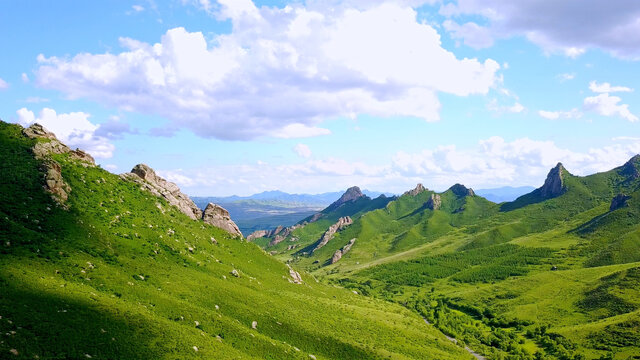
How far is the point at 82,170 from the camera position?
110m

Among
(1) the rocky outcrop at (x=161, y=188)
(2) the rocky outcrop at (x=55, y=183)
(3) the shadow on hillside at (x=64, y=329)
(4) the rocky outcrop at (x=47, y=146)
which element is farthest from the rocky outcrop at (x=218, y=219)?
(3) the shadow on hillside at (x=64, y=329)

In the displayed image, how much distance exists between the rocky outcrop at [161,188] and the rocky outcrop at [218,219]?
341cm

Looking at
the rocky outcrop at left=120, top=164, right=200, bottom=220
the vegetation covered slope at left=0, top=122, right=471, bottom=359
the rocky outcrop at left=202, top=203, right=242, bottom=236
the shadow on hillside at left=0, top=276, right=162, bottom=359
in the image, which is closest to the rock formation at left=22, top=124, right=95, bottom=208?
the vegetation covered slope at left=0, top=122, right=471, bottom=359

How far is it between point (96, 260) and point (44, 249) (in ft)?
31.5

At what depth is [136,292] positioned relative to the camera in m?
73.0

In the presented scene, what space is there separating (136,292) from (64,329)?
2094 centimetres

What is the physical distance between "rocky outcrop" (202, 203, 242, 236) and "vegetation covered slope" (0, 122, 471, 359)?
59.2ft

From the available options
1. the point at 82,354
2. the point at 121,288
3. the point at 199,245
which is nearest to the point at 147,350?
the point at 82,354

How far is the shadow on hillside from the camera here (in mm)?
47219

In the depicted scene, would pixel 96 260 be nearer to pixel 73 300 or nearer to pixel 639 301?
pixel 73 300

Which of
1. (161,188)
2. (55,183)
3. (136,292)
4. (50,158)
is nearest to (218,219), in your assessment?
(161,188)

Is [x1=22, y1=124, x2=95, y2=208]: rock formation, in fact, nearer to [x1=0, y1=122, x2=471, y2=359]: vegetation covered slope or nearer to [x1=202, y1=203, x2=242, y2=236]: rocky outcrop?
[x1=0, y1=122, x2=471, y2=359]: vegetation covered slope

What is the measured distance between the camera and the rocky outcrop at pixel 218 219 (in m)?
162

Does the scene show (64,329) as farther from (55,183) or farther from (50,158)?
(50,158)
